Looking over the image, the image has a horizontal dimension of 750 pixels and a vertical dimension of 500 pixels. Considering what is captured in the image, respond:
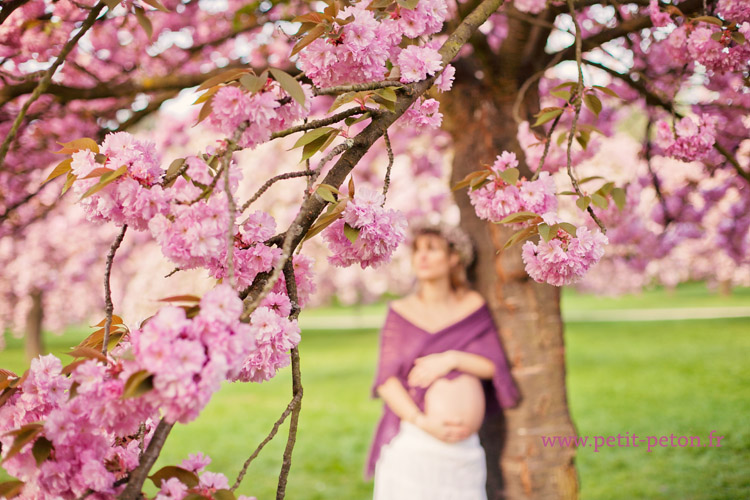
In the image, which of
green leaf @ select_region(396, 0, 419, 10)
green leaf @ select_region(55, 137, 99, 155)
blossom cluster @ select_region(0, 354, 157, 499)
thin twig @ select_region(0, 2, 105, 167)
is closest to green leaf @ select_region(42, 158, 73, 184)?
green leaf @ select_region(55, 137, 99, 155)

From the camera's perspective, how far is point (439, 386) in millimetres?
3242

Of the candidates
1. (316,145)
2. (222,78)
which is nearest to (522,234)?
(316,145)

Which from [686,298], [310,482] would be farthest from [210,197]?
Answer: [686,298]

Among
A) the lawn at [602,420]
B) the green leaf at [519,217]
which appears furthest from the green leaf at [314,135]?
the lawn at [602,420]

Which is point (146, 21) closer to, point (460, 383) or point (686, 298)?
point (460, 383)

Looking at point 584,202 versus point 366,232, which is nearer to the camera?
point 366,232

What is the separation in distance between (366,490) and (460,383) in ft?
8.63

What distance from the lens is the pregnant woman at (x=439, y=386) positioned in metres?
3.16

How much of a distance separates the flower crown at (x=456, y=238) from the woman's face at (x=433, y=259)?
0.12ft

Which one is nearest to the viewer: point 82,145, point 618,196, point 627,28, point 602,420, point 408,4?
point 82,145

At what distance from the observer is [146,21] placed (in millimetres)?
1489

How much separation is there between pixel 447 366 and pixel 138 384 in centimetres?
258

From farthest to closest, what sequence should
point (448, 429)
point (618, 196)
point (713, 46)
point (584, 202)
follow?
point (448, 429) < point (618, 196) < point (713, 46) < point (584, 202)

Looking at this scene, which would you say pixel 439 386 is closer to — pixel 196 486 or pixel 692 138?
pixel 692 138
